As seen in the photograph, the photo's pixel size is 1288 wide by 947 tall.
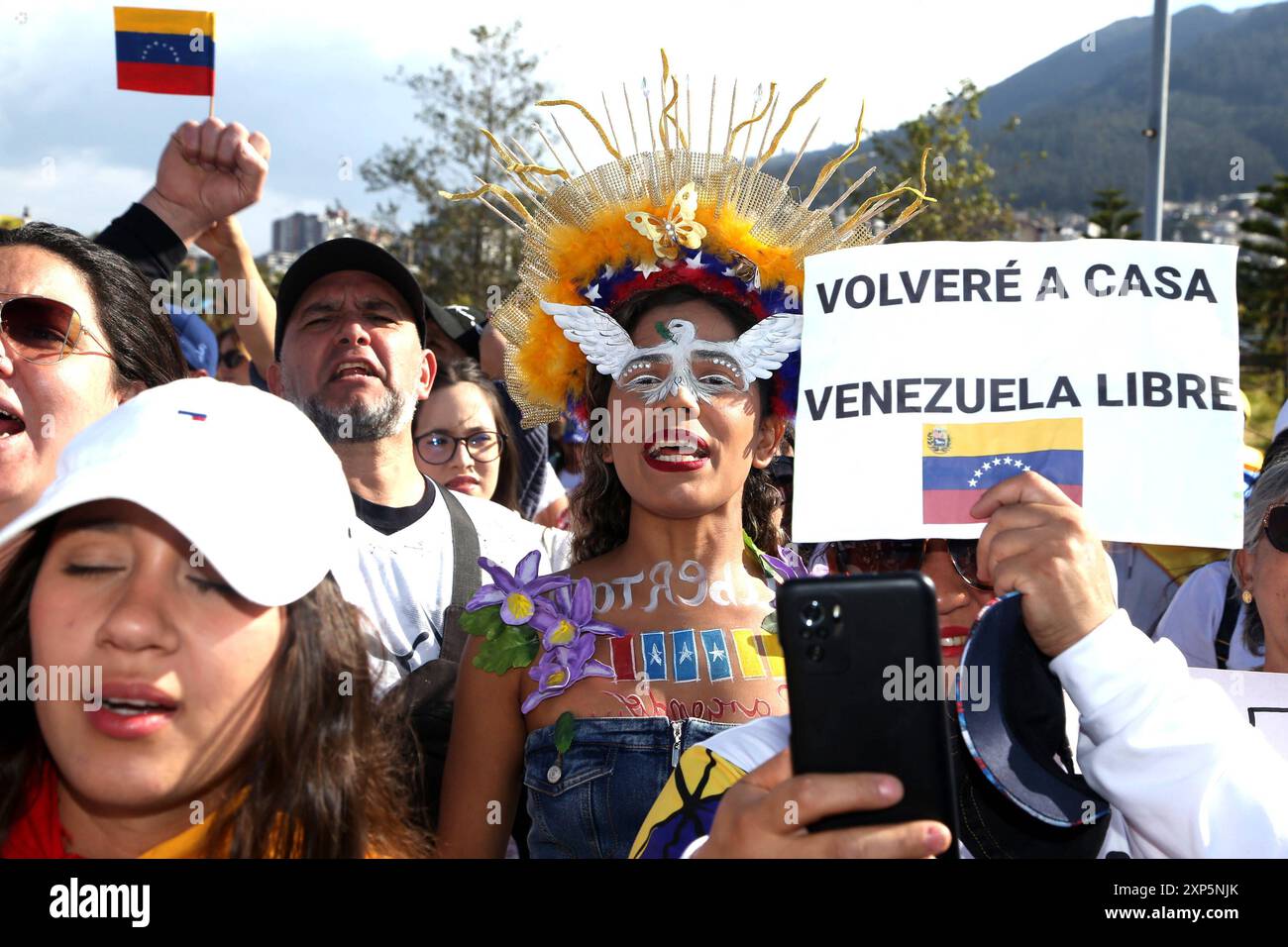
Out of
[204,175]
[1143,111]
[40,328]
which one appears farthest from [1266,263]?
[1143,111]

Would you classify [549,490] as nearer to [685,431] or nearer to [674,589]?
[674,589]

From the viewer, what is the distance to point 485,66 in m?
17.1

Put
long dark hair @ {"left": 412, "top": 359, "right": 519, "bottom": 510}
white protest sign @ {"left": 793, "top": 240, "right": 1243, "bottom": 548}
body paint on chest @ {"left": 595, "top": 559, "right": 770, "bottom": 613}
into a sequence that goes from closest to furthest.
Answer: white protest sign @ {"left": 793, "top": 240, "right": 1243, "bottom": 548} → body paint on chest @ {"left": 595, "top": 559, "right": 770, "bottom": 613} → long dark hair @ {"left": 412, "top": 359, "right": 519, "bottom": 510}

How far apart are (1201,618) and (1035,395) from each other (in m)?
1.88

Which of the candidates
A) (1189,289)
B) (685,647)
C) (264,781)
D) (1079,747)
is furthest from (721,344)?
(264,781)

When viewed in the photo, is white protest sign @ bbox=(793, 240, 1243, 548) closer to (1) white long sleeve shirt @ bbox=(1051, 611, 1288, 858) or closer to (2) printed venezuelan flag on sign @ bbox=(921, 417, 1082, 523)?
(2) printed venezuelan flag on sign @ bbox=(921, 417, 1082, 523)

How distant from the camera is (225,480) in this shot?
156 centimetres

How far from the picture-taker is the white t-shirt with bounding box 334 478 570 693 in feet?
9.80

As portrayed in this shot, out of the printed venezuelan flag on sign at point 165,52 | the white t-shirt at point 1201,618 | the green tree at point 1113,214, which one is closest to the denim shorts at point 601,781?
the white t-shirt at point 1201,618

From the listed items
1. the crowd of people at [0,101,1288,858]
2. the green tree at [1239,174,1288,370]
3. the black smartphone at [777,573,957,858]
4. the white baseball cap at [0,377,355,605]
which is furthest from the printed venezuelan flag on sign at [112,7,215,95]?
the green tree at [1239,174,1288,370]

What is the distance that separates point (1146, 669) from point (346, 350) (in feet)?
8.50

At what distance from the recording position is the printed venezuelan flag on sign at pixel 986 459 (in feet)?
6.20

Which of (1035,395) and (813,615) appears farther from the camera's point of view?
(1035,395)

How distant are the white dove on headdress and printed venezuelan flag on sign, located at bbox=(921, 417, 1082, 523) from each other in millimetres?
857
